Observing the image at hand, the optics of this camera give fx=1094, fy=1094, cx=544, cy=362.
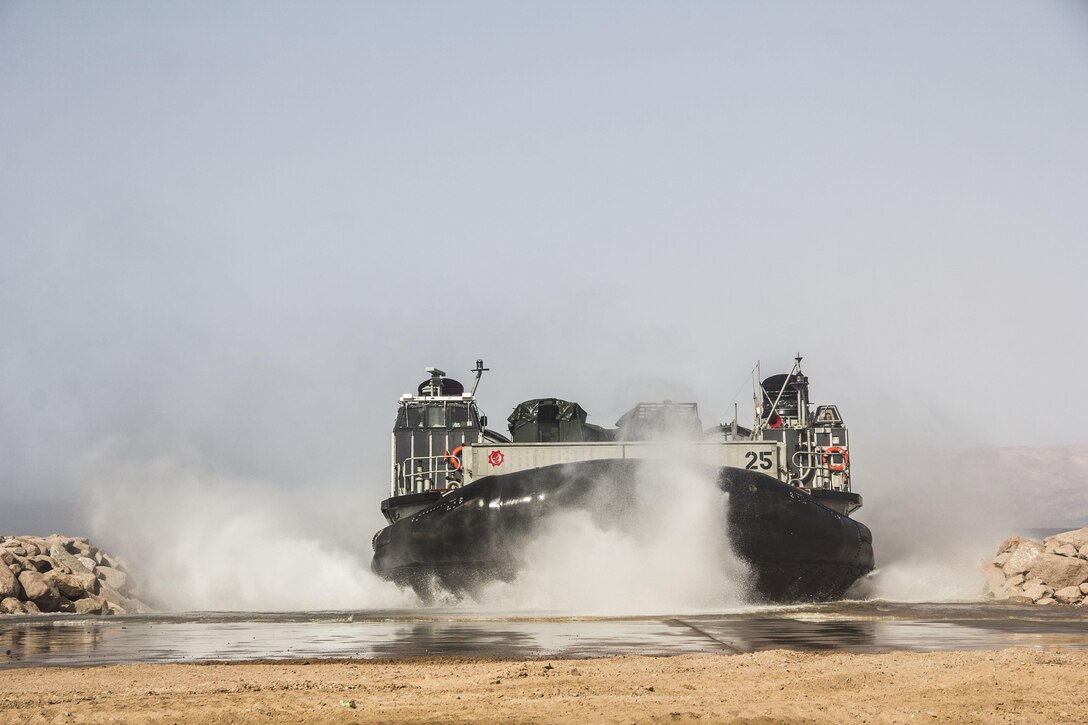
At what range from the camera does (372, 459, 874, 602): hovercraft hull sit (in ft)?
54.3

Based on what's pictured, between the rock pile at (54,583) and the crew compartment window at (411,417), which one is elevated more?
the crew compartment window at (411,417)

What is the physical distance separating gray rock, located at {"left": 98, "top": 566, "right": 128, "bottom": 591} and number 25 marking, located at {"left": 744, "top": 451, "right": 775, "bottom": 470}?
13702 millimetres

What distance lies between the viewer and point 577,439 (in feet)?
74.7

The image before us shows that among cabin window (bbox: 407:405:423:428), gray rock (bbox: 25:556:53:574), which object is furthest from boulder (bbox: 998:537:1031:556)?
gray rock (bbox: 25:556:53:574)

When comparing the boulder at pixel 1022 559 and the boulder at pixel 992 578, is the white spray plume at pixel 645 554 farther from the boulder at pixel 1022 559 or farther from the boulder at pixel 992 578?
the boulder at pixel 1022 559

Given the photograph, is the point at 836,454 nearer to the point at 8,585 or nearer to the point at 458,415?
the point at 458,415

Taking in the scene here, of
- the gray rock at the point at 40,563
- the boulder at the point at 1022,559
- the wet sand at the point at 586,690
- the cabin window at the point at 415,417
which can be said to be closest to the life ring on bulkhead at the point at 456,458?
the cabin window at the point at 415,417

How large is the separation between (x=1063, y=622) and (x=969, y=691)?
6.67 meters

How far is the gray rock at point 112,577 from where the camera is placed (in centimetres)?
2350

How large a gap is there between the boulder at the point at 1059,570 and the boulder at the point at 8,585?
1714cm

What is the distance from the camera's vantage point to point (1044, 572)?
19234 millimetres

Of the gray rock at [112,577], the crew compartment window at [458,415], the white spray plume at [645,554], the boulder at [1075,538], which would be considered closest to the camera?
the white spray plume at [645,554]

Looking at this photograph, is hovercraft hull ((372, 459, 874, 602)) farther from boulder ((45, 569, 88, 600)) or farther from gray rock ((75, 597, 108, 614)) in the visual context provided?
boulder ((45, 569, 88, 600))

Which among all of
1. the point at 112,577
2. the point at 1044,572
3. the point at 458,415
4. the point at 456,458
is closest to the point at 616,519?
the point at 456,458
